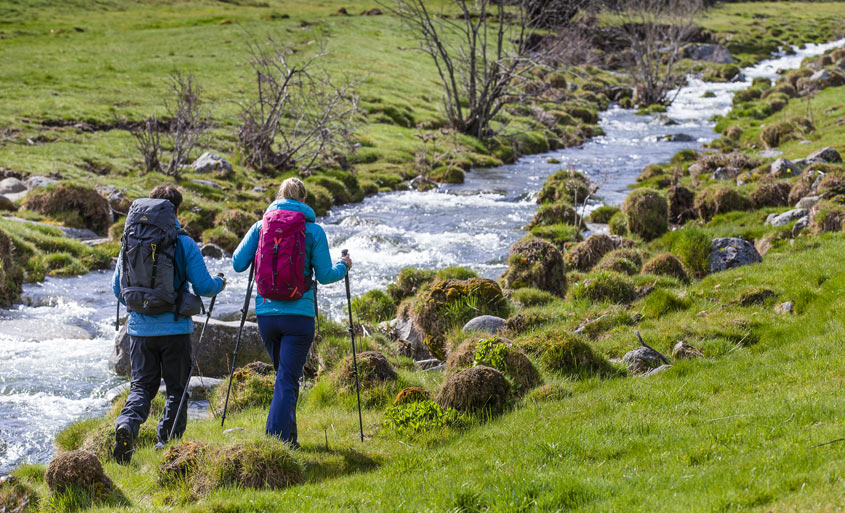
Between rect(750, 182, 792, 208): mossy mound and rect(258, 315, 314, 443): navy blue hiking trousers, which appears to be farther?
rect(750, 182, 792, 208): mossy mound

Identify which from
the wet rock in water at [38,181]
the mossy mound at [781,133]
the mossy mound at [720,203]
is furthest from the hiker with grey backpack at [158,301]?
the mossy mound at [781,133]

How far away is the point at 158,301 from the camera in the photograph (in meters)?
8.45

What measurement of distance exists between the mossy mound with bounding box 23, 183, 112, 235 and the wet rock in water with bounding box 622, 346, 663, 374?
1816 cm

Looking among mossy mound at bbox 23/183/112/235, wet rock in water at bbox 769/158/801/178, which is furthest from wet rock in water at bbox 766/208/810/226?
mossy mound at bbox 23/183/112/235

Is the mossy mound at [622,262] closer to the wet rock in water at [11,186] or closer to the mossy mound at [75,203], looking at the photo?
the mossy mound at [75,203]

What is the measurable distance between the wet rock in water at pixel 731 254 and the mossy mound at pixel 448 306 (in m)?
4.93

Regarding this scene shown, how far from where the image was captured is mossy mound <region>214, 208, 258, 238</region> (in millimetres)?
23078

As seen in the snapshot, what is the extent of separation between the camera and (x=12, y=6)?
7488 centimetres

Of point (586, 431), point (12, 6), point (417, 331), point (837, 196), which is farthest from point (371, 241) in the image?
point (12, 6)

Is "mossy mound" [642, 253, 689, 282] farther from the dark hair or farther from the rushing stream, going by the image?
the dark hair

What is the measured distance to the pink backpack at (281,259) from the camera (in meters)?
7.99

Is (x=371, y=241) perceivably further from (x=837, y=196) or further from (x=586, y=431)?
(x=586, y=431)

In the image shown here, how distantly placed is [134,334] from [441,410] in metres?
3.94

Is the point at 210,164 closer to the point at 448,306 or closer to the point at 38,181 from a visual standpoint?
the point at 38,181
